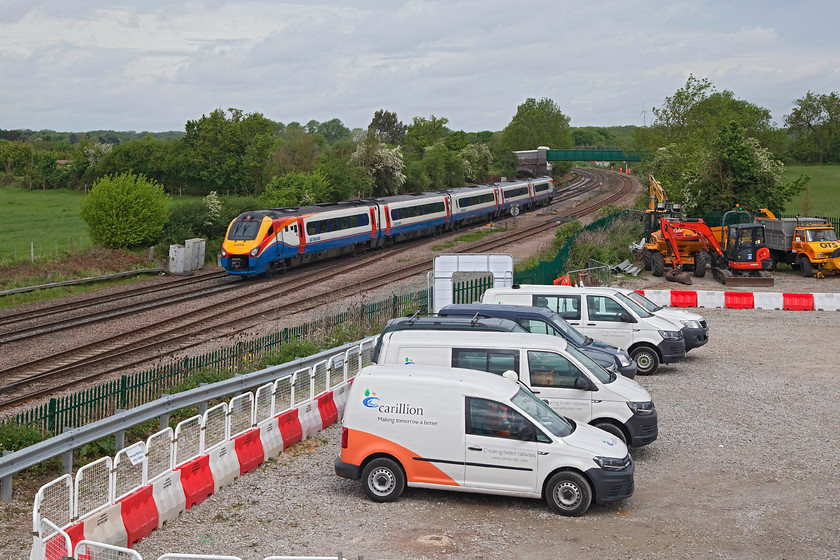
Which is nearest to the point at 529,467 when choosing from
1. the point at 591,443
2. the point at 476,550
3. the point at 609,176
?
the point at 591,443

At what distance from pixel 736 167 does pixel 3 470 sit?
145 feet

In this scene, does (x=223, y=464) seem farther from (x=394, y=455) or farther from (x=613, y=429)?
(x=613, y=429)

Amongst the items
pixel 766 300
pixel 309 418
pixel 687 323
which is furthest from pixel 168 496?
pixel 766 300

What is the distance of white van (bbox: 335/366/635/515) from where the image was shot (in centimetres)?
1003

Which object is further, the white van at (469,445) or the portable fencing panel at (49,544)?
the white van at (469,445)

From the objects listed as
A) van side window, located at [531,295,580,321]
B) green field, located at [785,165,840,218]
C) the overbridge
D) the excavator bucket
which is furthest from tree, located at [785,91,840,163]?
van side window, located at [531,295,580,321]

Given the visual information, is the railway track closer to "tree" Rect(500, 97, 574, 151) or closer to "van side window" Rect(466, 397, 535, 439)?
"van side window" Rect(466, 397, 535, 439)

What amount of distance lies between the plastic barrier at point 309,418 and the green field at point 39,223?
2695cm

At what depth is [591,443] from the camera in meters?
10.2

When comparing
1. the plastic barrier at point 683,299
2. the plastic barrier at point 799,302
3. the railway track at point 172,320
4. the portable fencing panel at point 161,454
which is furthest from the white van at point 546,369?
the plastic barrier at point 799,302

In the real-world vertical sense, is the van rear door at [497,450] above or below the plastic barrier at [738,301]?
above

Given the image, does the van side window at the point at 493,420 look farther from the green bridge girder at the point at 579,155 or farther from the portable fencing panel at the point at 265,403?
the green bridge girder at the point at 579,155

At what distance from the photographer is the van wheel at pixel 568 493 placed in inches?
392

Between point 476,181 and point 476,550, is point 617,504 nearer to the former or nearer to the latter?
point 476,550
